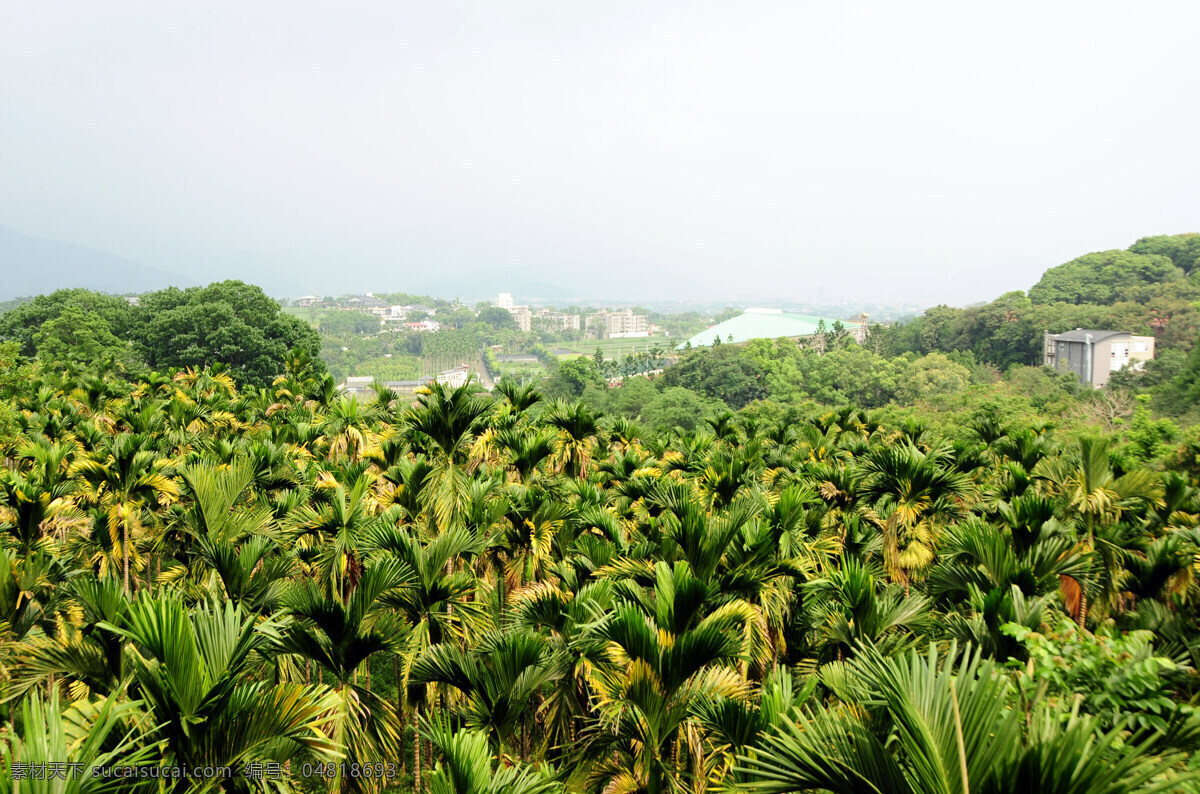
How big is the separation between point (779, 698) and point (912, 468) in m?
7.89

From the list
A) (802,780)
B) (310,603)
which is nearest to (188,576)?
(310,603)

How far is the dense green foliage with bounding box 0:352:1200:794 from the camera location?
10.9 feet

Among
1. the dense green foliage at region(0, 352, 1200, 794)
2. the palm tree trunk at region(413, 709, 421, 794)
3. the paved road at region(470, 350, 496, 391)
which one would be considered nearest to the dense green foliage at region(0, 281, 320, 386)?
the dense green foliage at region(0, 352, 1200, 794)

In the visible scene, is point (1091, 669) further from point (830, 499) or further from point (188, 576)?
point (188, 576)

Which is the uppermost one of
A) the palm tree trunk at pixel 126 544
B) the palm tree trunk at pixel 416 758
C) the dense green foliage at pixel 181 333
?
the dense green foliage at pixel 181 333

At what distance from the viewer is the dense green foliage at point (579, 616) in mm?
3314

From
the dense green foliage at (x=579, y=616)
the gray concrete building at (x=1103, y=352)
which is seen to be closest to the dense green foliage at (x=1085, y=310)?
the gray concrete building at (x=1103, y=352)

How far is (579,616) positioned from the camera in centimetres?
796

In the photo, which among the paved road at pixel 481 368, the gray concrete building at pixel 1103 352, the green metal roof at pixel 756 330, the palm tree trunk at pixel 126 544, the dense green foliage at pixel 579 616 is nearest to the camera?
the dense green foliage at pixel 579 616

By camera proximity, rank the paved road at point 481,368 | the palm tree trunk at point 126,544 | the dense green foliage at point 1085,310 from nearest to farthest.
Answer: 1. the palm tree trunk at point 126,544
2. the dense green foliage at point 1085,310
3. the paved road at point 481,368

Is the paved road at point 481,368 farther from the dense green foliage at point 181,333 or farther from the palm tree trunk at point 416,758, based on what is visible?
the palm tree trunk at point 416,758

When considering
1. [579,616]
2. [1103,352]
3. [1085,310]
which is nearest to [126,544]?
[579,616]

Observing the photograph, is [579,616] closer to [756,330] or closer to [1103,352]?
[1103,352]

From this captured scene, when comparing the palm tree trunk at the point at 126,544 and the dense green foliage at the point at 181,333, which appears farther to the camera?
the dense green foliage at the point at 181,333
